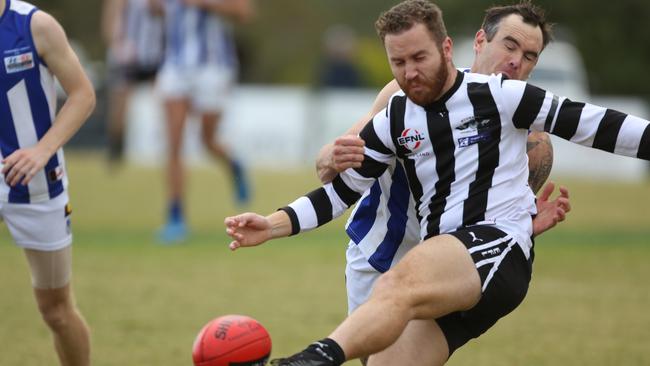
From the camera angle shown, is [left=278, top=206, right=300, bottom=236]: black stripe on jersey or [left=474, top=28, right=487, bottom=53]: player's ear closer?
[left=278, top=206, right=300, bottom=236]: black stripe on jersey

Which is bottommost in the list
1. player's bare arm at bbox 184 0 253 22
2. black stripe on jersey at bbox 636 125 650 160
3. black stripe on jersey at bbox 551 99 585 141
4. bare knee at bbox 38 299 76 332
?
player's bare arm at bbox 184 0 253 22

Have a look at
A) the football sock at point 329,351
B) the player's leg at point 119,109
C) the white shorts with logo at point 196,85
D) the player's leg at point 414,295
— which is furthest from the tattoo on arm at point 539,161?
the player's leg at point 119,109

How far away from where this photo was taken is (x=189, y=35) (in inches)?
457

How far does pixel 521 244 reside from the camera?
459 cm

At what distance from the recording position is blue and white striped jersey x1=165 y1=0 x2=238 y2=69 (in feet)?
38.1

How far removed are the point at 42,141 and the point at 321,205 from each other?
4.64 ft

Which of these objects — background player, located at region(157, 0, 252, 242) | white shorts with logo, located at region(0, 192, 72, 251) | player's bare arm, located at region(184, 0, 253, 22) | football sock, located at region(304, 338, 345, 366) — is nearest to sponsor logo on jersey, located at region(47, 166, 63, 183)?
white shorts with logo, located at region(0, 192, 72, 251)

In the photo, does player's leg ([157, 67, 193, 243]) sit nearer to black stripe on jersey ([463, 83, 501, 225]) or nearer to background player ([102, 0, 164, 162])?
background player ([102, 0, 164, 162])

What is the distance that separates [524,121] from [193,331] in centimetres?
329

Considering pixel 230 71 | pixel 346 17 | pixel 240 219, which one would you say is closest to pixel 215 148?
pixel 230 71

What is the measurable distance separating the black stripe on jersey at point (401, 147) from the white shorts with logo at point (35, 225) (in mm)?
1704

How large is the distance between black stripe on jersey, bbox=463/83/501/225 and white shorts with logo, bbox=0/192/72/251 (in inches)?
77.6

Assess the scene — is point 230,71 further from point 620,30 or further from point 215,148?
point 620,30

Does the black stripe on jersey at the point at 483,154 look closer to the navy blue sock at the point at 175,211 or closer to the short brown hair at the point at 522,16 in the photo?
the short brown hair at the point at 522,16
